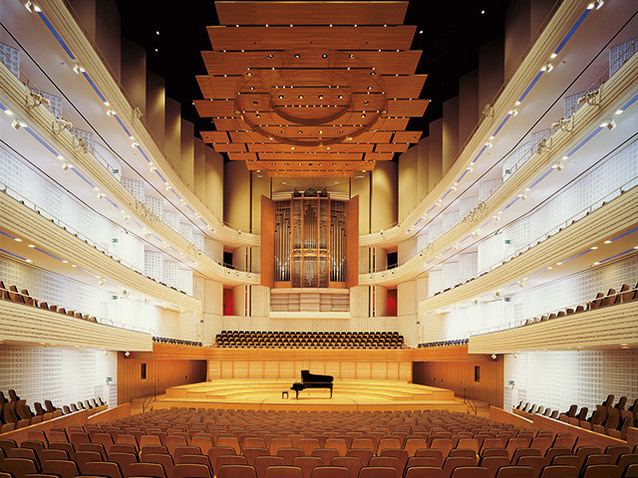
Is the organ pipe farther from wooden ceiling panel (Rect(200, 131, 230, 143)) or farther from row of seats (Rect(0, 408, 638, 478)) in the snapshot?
row of seats (Rect(0, 408, 638, 478))

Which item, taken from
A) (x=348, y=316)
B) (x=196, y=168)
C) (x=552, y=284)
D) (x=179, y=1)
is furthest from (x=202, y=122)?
(x=552, y=284)

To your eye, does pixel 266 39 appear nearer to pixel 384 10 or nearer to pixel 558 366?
pixel 384 10

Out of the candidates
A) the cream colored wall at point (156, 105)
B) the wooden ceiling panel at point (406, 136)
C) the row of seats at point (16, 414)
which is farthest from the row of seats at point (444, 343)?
the row of seats at point (16, 414)

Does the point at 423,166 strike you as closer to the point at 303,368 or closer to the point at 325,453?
the point at 303,368

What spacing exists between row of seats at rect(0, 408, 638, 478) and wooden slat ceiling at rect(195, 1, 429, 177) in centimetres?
862

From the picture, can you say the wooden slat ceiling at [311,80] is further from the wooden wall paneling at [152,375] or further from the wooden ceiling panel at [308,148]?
the wooden wall paneling at [152,375]

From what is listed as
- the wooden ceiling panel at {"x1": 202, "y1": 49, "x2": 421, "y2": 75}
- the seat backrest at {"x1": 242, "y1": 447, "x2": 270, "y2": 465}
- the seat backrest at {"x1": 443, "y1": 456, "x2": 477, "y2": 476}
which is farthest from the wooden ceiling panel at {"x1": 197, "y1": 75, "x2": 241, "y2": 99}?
the seat backrest at {"x1": 443, "y1": 456, "x2": 477, "y2": 476}

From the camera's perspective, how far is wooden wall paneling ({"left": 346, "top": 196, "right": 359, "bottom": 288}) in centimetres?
2609

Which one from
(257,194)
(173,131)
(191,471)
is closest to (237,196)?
(257,194)

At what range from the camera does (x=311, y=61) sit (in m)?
13.4

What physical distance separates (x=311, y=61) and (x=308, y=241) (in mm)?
13753

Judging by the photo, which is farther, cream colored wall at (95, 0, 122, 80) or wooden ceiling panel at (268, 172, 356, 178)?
wooden ceiling panel at (268, 172, 356, 178)

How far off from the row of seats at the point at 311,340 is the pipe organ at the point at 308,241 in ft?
7.88

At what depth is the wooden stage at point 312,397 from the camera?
53.2 ft
